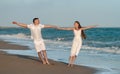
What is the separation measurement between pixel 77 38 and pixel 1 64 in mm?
2613

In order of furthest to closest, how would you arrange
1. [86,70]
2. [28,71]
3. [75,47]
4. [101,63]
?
[101,63] → [75,47] → [86,70] → [28,71]

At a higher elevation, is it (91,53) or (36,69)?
(36,69)

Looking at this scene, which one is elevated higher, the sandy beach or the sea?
the sandy beach

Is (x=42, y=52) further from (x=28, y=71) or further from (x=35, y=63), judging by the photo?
(x=28, y=71)

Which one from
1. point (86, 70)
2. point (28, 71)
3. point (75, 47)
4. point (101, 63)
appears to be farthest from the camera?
point (101, 63)

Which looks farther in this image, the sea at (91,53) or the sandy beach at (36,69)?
the sea at (91,53)

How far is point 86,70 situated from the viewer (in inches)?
461

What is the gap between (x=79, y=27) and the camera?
40.6 feet

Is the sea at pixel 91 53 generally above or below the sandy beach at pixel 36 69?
below

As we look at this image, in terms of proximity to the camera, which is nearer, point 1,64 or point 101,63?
point 1,64

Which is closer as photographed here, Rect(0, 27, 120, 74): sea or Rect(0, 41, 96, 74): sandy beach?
Rect(0, 41, 96, 74): sandy beach

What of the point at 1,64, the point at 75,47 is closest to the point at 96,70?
the point at 75,47

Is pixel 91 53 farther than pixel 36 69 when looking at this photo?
Yes

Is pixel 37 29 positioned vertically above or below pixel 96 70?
above
